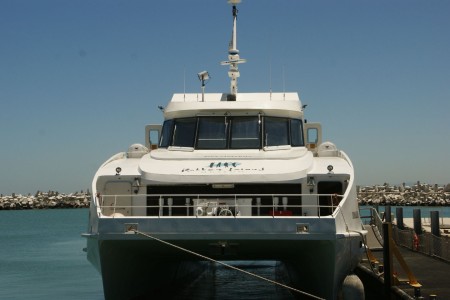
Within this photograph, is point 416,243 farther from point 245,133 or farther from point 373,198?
Answer: point 373,198

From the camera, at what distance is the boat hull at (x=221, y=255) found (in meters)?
14.7

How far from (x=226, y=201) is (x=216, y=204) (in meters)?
0.40

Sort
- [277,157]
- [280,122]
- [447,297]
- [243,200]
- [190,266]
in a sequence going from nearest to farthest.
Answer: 1. [447,297]
2. [243,200]
3. [277,157]
4. [280,122]
5. [190,266]

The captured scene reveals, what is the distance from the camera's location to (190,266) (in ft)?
85.8

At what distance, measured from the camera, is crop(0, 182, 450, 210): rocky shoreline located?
137m

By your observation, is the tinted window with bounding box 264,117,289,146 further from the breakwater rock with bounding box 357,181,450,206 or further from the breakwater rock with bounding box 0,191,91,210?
the breakwater rock with bounding box 0,191,91,210

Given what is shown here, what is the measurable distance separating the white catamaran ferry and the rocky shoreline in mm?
111916

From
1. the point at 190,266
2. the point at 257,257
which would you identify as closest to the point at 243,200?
the point at 257,257

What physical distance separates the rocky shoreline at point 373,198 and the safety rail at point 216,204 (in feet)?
373

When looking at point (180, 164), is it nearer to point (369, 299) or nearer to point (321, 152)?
point (321, 152)

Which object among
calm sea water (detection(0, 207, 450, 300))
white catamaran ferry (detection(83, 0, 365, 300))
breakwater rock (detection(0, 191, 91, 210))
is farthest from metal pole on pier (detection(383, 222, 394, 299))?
breakwater rock (detection(0, 191, 91, 210))

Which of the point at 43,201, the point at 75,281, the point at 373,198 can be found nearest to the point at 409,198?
the point at 373,198

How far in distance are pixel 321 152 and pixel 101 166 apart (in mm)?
5781

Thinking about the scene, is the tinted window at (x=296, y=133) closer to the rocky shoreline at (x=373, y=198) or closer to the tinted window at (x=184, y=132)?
the tinted window at (x=184, y=132)
